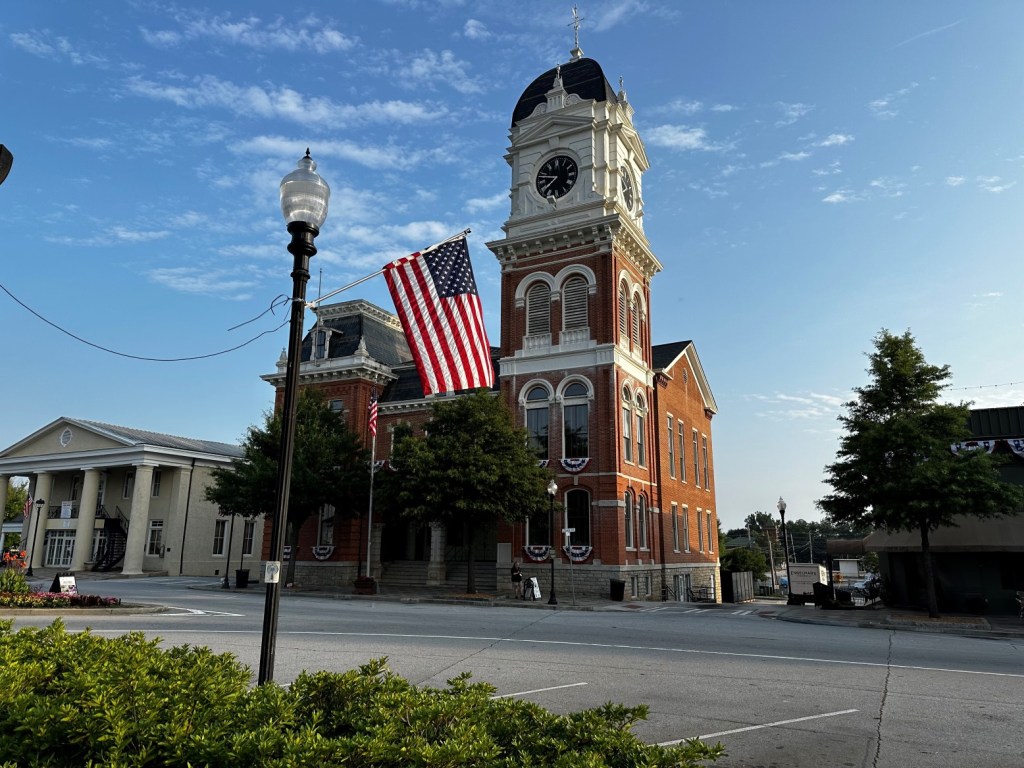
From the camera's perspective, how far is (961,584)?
27.1m

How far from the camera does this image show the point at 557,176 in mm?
35969

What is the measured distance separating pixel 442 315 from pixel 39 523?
5301 cm

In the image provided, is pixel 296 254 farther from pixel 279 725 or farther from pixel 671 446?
pixel 671 446

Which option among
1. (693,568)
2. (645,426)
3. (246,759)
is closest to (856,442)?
(645,426)

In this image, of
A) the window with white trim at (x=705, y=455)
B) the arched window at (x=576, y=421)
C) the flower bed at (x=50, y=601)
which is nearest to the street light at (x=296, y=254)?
the flower bed at (x=50, y=601)

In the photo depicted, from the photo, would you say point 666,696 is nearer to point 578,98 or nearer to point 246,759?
point 246,759

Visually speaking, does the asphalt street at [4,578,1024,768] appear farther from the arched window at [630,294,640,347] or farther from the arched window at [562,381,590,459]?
the arched window at [630,294,640,347]

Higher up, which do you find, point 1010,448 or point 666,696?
point 1010,448

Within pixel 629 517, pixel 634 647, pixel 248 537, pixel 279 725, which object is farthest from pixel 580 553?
pixel 248 537

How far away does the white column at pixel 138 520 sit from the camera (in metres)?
45.8

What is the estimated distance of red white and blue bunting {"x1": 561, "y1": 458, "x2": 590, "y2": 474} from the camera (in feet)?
105

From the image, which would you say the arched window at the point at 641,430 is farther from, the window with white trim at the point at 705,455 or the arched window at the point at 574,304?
the window with white trim at the point at 705,455

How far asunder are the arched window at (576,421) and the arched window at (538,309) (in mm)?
3504

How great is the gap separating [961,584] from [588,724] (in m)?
29.1
